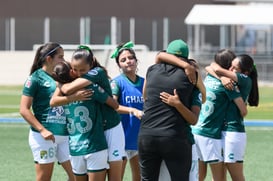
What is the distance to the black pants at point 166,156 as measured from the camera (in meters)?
6.92

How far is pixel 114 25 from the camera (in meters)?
42.9

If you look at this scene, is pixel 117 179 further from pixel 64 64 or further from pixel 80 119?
pixel 64 64

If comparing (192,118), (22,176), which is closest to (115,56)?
(192,118)

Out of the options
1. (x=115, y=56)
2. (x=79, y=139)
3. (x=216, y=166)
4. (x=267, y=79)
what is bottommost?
(x=267, y=79)

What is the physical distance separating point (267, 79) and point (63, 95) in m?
29.1

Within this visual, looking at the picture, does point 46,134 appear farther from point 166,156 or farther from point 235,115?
point 235,115

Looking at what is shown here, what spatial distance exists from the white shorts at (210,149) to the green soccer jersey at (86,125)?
1510 millimetres

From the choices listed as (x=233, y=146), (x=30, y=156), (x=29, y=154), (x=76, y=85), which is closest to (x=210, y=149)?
(x=233, y=146)

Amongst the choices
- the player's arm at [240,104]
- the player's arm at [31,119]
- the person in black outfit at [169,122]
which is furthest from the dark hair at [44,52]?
the player's arm at [240,104]

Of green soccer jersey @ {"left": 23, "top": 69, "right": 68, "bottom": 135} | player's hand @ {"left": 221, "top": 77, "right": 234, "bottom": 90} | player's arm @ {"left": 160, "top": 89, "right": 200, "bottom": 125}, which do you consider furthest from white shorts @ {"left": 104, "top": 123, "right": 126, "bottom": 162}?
player's hand @ {"left": 221, "top": 77, "right": 234, "bottom": 90}

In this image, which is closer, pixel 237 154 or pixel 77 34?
pixel 237 154

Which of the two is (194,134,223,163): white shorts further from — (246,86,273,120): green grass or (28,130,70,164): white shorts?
(246,86,273,120): green grass

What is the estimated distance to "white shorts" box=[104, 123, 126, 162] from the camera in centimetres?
759

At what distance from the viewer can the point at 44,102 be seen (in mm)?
8148
